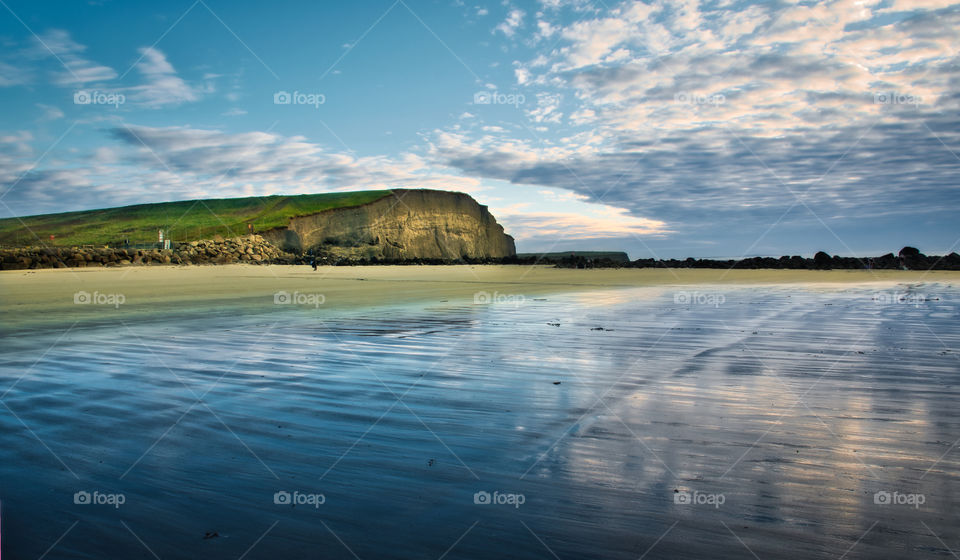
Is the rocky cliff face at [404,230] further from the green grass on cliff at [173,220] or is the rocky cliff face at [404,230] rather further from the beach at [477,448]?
the beach at [477,448]

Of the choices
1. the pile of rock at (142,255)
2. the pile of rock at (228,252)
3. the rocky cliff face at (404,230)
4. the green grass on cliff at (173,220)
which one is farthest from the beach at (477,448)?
the green grass on cliff at (173,220)

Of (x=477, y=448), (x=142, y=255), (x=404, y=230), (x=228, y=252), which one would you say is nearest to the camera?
(x=477, y=448)

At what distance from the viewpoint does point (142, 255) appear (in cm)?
4266

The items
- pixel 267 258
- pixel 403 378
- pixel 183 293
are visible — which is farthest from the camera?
pixel 267 258

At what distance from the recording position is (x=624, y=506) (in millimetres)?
3002

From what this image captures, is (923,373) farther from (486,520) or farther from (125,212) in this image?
(125,212)

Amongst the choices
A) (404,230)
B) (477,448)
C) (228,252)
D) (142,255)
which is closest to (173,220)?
(404,230)

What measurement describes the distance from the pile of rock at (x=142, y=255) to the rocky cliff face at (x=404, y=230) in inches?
737

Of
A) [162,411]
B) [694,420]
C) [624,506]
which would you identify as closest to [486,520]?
[624,506]

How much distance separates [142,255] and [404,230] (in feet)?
184

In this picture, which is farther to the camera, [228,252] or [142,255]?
[228,252]

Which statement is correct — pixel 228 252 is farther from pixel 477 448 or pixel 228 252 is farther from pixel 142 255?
pixel 477 448

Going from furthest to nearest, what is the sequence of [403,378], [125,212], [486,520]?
[125,212]
[403,378]
[486,520]

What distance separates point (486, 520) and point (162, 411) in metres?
3.33
